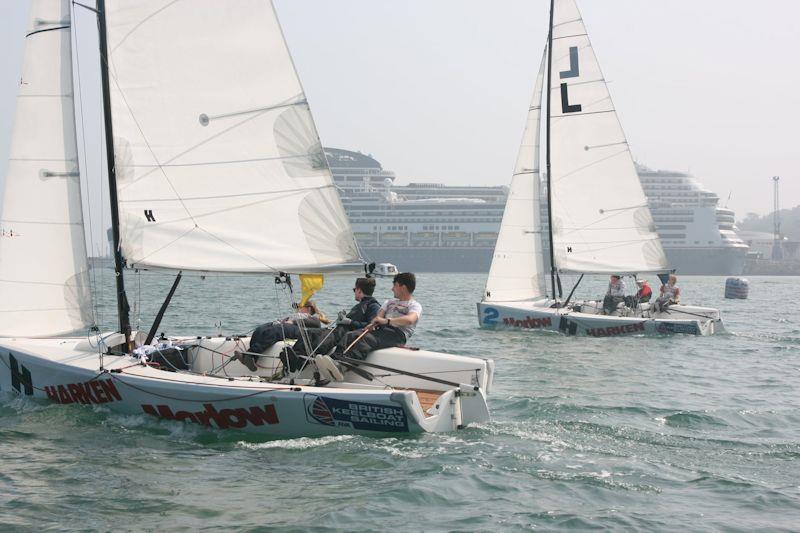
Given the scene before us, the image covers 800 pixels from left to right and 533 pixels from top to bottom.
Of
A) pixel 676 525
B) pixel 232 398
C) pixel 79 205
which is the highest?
pixel 79 205

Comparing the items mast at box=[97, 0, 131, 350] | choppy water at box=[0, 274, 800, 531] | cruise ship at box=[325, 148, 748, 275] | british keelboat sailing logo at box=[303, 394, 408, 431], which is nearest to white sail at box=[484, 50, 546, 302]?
choppy water at box=[0, 274, 800, 531]

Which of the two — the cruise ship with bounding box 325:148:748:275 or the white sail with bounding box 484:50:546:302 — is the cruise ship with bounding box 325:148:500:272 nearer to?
the cruise ship with bounding box 325:148:748:275

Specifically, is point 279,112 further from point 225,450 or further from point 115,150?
point 225,450

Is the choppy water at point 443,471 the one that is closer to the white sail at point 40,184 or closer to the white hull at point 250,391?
the white hull at point 250,391

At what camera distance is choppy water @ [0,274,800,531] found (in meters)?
5.77

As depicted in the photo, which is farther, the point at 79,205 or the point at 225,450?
the point at 79,205

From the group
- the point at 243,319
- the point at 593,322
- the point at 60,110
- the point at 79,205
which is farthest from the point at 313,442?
the point at 243,319

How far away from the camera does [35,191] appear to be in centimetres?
888

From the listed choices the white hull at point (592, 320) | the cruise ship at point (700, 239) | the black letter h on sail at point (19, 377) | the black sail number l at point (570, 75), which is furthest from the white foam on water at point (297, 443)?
→ the cruise ship at point (700, 239)

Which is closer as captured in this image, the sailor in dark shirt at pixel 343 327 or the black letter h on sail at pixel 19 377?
the sailor in dark shirt at pixel 343 327

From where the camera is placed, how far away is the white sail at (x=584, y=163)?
21.1m

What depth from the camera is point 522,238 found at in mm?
21531

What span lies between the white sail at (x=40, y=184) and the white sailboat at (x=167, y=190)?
1cm

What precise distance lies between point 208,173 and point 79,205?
1.41 metres
